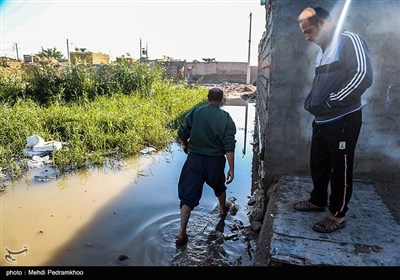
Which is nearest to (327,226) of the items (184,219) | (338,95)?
(338,95)

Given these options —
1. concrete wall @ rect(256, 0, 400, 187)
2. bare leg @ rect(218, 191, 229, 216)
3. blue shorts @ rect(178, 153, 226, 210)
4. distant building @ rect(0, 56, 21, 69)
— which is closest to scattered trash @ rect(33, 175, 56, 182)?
blue shorts @ rect(178, 153, 226, 210)

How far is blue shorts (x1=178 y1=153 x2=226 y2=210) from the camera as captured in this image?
3.09 metres

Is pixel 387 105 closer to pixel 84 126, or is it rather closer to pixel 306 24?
pixel 306 24

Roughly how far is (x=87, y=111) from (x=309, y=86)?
571 centimetres

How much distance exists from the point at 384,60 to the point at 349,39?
4.20 ft

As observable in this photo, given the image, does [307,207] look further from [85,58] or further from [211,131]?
[85,58]

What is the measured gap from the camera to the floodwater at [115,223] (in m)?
2.90

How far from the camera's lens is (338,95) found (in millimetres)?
2129

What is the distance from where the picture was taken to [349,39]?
6.95 ft

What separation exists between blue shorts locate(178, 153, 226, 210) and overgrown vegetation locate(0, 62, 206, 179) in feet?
8.79

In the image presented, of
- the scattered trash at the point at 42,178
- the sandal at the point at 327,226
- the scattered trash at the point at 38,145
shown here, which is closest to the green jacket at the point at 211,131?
the sandal at the point at 327,226

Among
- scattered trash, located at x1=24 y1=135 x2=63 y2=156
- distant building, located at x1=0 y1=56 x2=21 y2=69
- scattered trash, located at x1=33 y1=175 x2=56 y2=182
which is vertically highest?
distant building, located at x1=0 y1=56 x2=21 y2=69

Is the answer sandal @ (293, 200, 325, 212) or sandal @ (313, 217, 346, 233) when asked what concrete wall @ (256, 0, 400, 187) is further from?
sandal @ (313, 217, 346, 233)

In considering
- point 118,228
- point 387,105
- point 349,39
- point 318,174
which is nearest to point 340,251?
point 318,174
